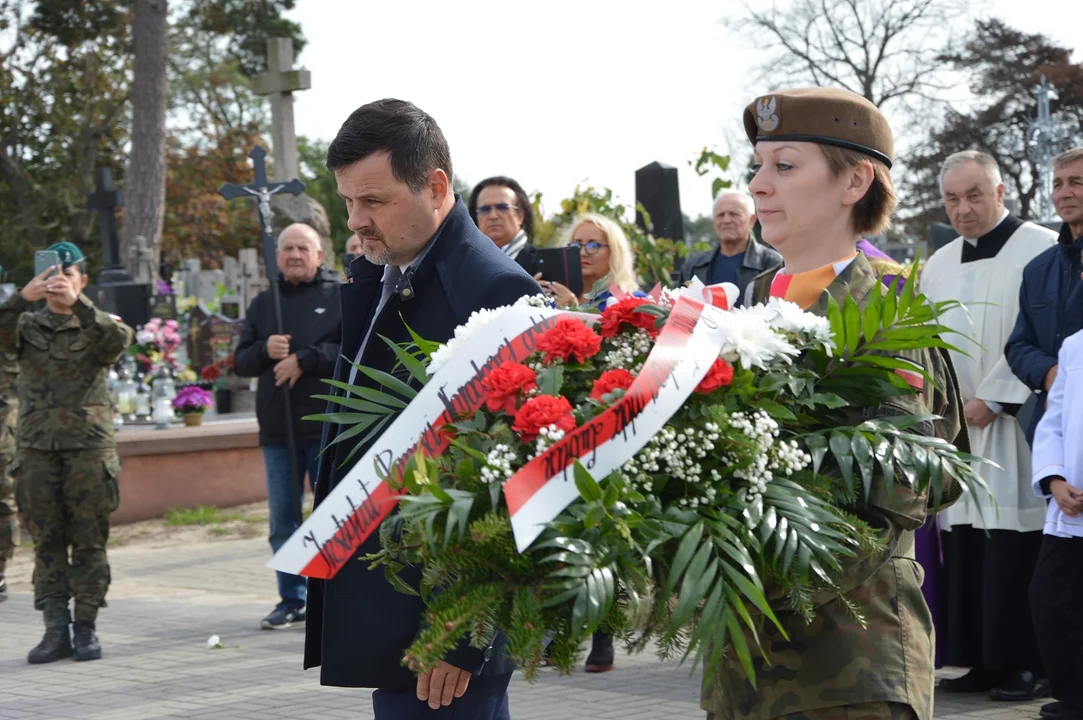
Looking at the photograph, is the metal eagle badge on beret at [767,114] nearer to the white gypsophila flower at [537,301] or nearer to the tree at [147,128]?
the white gypsophila flower at [537,301]

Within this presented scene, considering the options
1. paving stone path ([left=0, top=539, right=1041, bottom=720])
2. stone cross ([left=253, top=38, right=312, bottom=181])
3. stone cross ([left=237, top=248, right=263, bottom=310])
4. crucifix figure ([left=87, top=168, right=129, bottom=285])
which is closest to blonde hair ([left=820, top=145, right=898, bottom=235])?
paving stone path ([left=0, top=539, right=1041, bottom=720])

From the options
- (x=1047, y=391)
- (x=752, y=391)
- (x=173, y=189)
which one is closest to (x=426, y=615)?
(x=752, y=391)

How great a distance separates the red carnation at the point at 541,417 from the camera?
81.4 inches

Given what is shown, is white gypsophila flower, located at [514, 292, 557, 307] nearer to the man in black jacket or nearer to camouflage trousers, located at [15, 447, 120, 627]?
camouflage trousers, located at [15, 447, 120, 627]

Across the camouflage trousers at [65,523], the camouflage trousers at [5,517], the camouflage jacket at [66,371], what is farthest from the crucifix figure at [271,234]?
the camouflage trousers at [5,517]

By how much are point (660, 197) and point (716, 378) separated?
8.72 metres

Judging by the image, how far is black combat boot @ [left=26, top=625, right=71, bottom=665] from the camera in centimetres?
734

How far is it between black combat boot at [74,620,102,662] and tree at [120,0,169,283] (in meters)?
17.9

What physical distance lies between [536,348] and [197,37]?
4664cm

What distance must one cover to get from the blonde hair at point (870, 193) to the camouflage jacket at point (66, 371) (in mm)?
5632

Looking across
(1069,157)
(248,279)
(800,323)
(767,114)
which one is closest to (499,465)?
(800,323)

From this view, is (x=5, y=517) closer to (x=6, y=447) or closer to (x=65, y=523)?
(x=6, y=447)

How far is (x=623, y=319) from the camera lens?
2.31 meters

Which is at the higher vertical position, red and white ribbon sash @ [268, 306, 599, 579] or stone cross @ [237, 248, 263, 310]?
stone cross @ [237, 248, 263, 310]
